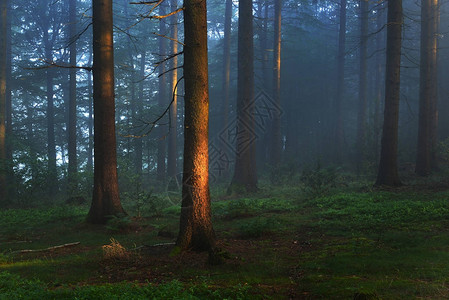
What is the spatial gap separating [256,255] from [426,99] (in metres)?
15.2

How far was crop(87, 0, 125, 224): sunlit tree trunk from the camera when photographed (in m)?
11.3

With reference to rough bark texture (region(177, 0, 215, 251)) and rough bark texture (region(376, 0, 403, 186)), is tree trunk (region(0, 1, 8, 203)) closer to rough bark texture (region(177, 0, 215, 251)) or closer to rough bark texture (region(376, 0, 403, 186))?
rough bark texture (region(177, 0, 215, 251))

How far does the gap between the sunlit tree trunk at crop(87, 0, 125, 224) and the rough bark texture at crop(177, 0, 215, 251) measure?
178 inches

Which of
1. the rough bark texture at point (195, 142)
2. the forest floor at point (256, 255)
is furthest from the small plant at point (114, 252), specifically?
the rough bark texture at point (195, 142)

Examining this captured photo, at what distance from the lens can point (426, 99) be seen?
716 inches

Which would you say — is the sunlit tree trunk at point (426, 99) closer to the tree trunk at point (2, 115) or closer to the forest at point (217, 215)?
the forest at point (217, 215)

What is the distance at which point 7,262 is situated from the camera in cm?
743

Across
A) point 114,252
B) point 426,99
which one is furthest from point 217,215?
point 426,99

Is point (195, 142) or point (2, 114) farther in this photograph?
point (2, 114)

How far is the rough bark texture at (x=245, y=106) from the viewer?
17781 mm

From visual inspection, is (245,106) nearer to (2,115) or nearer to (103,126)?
(103,126)

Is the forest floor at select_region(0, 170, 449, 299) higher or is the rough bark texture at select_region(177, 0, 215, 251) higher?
the rough bark texture at select_region(177, 0, 215, 251)

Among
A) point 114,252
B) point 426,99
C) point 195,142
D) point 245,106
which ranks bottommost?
point 114,252

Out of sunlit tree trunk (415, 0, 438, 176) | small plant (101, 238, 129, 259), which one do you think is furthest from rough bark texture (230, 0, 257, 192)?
small plant (101, 238, 129, 259)
